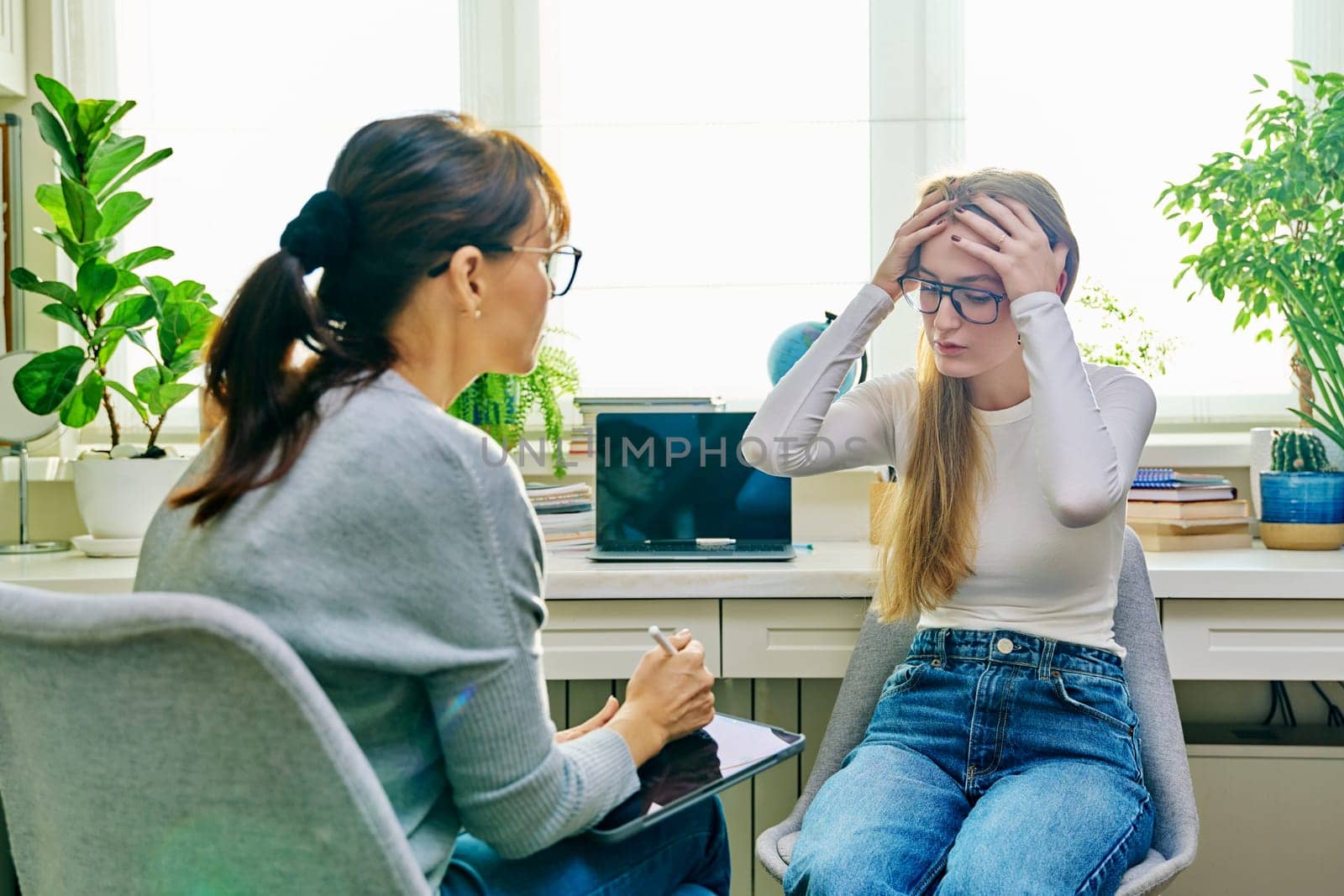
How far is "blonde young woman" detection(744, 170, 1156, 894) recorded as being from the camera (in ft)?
4.26

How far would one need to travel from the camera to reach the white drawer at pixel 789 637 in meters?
1.88

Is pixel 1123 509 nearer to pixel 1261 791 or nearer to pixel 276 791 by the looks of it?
pixel 1261 791

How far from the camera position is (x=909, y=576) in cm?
157

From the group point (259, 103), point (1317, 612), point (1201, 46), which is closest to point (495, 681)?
point (1317, 612)

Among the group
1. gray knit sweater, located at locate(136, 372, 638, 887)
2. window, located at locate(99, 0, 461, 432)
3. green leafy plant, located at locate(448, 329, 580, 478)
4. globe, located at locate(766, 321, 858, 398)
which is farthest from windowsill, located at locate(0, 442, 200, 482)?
gray knit sweater, located at locate(136, 372, 638, 887)

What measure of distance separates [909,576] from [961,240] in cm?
44

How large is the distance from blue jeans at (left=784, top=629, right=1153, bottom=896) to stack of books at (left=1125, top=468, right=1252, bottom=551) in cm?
68

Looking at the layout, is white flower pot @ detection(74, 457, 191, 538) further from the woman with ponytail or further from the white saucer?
the woman with ponytail

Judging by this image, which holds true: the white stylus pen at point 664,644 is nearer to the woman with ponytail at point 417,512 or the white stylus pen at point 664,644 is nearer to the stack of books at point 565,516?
the woman with ponytail at point 417,512

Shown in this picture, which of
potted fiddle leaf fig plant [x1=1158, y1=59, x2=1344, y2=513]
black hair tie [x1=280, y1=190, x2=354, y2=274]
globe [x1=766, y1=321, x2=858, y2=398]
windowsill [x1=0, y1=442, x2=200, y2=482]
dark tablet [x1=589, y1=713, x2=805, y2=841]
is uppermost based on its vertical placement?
potted fiddle leaf fig plant [x1=1158, y1=59, x2=1344, y2=513]

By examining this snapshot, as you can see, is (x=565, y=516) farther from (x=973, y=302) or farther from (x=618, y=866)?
(x=618, y=866)

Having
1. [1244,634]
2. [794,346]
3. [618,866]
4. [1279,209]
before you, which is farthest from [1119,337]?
[618,866]

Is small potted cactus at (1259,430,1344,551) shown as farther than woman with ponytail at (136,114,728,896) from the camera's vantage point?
Yes

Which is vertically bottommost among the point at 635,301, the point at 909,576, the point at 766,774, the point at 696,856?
the point at 766,774
